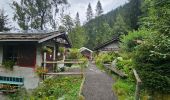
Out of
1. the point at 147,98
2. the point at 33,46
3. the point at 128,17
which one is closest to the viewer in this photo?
the point at 147,98

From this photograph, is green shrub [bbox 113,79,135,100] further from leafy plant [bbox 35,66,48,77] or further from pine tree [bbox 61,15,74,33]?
pine tree [bbox 61,15,74,33]

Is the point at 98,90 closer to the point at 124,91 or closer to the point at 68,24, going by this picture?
the point at 124,91

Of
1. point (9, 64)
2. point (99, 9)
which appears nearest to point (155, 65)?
point (9, 64)

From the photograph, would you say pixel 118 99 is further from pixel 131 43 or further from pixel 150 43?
pixel 131 43

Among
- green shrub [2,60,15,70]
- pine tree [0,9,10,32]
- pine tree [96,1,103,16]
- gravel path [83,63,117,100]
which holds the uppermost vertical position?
pine tree [96,1,103,16]

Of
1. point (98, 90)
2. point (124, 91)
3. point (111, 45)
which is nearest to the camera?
point (124, 91)

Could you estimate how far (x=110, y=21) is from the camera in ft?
356

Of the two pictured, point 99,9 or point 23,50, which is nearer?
point 23,50

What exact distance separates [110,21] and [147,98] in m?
99.5

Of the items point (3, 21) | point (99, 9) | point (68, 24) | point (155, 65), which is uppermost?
point (99, 9)

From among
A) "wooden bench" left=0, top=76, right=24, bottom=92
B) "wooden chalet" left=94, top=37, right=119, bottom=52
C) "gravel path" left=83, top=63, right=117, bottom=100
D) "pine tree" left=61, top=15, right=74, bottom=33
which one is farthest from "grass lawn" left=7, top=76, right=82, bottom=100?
"pine tree" left=61, top=15, right=74, bottom=33

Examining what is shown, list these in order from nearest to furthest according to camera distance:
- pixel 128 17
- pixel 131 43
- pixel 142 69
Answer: pixel 142 69 → pixel 131 43 → pixel 128 17

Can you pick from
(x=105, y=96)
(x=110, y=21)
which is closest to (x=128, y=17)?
(x=105, y=96)

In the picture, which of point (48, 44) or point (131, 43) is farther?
point (131, 43)
